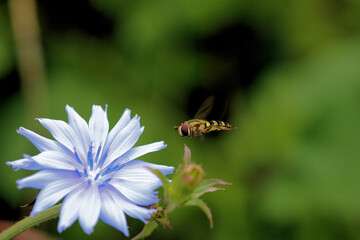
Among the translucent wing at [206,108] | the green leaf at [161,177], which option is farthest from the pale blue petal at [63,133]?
the translucent wing at [206,108]

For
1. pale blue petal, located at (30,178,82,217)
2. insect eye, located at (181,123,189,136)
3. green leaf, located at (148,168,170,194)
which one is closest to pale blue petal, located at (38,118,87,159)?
pale blue petal, located at (30,178,82,217)

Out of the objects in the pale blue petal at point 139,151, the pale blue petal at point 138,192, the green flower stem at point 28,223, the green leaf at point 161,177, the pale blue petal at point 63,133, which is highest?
the pale blue petal at point 139,151

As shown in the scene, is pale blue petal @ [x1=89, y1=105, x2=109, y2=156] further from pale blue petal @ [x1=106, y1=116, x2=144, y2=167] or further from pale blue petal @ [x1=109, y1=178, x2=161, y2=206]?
pale blue petal @ [x1=109, y1=178, x2=161, y2=206]

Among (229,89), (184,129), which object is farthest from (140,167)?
(229,89)

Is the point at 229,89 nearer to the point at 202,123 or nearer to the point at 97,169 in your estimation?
the point at 202,123

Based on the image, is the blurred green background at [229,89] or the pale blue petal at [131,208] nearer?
the pale blue petal at [131,208]

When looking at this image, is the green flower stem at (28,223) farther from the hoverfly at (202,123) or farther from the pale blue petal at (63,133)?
the hoverfly at (202,123)

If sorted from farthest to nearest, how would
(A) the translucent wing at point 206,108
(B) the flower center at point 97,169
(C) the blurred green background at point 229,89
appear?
(C) the blurred green background at point 229,89
(A) the translucent wing at point 206,108
(B) the flower center at point 97,169

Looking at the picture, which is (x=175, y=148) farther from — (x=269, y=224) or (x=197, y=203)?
(x=197, y=203)
